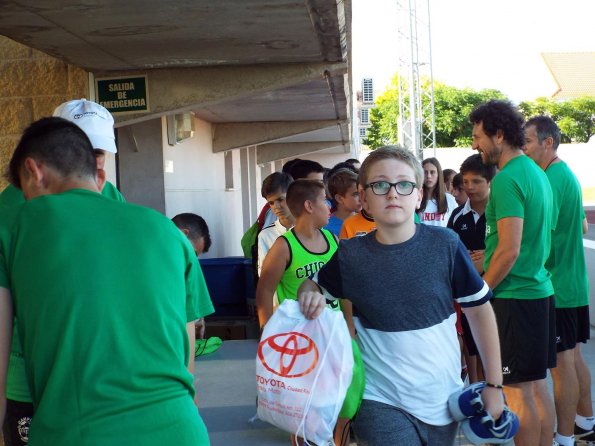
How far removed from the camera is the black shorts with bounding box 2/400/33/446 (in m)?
2.72

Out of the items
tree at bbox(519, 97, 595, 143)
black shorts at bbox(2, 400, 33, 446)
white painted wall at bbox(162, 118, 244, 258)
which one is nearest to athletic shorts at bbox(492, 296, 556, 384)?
black shorts at bbox(2, 400, 33, 446)

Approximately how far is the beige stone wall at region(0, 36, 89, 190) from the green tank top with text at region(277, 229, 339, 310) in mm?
2474

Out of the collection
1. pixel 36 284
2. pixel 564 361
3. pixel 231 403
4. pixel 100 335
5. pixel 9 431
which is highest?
pixel 36 284

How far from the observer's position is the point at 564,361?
193 inches

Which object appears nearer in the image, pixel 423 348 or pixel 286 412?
pixel 286 412

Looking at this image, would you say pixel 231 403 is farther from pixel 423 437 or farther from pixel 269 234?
pixel 423 437

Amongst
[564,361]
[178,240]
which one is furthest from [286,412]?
[564,361]

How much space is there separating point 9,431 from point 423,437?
148 cm

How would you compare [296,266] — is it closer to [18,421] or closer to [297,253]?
[297,253]

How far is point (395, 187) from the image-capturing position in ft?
9.55

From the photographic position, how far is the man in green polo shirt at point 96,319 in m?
2.08

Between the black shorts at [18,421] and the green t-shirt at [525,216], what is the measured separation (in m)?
2.58

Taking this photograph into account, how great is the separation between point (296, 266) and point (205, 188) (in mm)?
7060

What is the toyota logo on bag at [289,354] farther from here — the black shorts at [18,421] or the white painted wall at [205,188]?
the white painted wall at [205,188]
